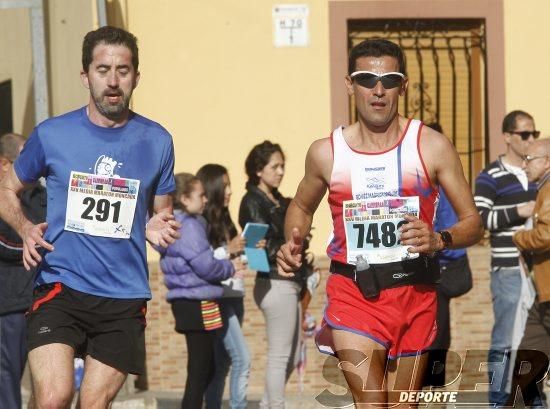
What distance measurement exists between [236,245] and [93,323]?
3104 millimetres

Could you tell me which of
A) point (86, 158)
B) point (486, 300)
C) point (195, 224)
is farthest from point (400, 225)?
point (486, 300)

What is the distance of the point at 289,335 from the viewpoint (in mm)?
10148

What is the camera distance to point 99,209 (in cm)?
692

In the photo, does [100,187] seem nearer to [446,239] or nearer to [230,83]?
[446,239]

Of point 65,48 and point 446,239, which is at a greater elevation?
point 65,48

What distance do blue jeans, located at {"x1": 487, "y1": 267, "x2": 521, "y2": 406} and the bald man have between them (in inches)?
19.1

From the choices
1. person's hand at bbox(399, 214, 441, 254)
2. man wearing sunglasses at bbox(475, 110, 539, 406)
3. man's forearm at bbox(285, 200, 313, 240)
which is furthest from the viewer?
man wearing sunglasses at bbox(475, 110, 539, 406)

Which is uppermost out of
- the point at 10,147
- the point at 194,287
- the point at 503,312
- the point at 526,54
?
the point at 526,54

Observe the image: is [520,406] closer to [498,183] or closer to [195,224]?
[498,183]

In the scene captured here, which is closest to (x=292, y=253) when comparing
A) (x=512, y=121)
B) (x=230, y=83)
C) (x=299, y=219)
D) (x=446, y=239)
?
(x=299, y=219)

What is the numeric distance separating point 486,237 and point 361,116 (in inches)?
236

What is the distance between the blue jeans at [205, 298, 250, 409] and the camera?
404 inches

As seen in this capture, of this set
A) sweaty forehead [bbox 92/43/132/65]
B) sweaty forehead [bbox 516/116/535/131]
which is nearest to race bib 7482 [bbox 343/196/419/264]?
sweaty forehead [bbox 92/43/132/65]

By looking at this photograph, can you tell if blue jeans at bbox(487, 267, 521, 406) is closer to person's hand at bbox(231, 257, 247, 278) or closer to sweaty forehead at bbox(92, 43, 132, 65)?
person's hand at bbox(231, 257, 247, 278)
